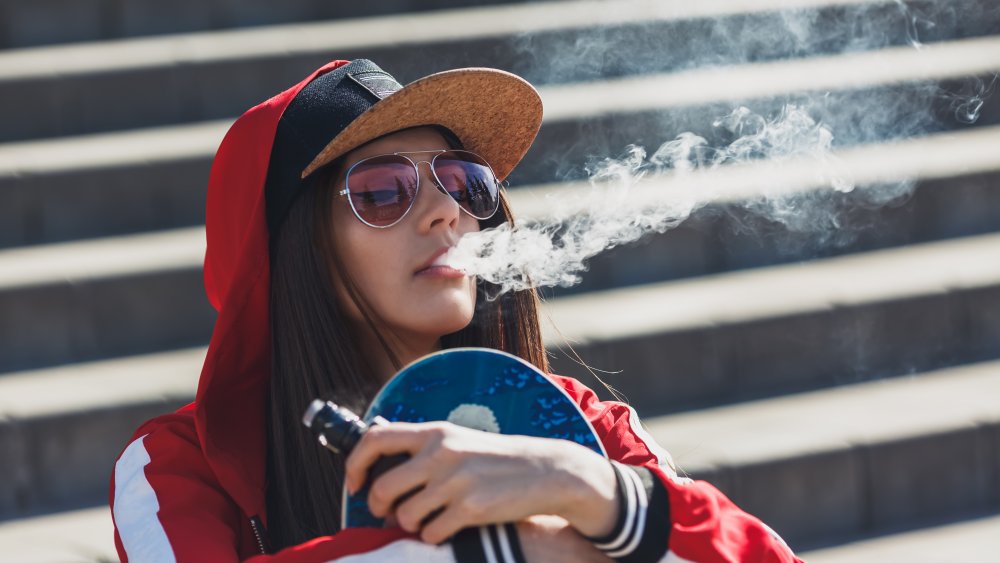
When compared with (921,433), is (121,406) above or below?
above

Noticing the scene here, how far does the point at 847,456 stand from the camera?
331 centimetres

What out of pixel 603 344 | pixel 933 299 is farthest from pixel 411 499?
pixel 933 299

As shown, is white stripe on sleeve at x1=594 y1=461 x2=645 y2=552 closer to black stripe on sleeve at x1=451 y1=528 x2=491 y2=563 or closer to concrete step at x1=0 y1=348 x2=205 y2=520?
black stripe on sleeve at x1=451 y1=528 x2=491 y2=563

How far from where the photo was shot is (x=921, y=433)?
3.38 m

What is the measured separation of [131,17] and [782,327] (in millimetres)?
2768

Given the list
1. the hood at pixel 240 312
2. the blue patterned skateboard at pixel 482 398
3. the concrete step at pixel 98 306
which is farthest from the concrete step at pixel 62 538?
the blue patterned skateboard at pixel 482 398

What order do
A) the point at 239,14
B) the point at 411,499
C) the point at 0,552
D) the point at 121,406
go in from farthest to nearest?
the point at 239,14 → the point at 121,406 → the point at 0,552 → the point at 411,499

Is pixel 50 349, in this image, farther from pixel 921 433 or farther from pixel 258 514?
pixel 921 433

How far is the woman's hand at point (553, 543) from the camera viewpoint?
1306 millimetres

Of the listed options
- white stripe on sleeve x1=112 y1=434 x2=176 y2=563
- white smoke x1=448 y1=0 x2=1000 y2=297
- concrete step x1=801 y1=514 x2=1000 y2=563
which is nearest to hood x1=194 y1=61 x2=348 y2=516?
white stripe on sleeve x1=112 y1=434 x2=176 y2=563

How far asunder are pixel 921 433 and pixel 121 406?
230 cm

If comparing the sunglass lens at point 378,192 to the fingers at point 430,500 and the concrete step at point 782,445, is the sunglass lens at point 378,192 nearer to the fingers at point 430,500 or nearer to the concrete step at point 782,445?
the fingers at point 430,500

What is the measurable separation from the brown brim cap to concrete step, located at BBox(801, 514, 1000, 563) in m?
1.92

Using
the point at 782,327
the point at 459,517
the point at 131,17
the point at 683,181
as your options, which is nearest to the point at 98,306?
the point at 131,17
